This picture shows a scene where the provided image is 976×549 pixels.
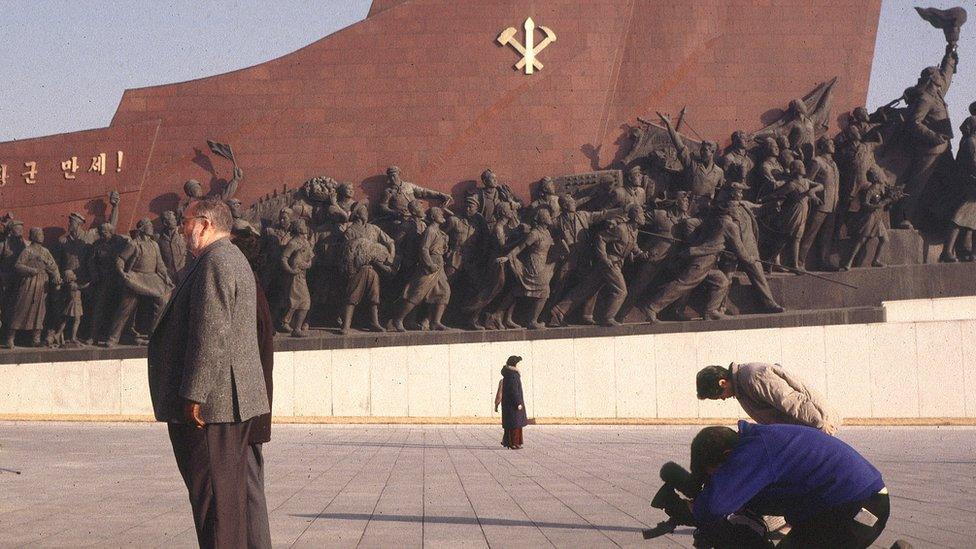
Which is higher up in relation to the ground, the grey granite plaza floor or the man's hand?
the man's hand

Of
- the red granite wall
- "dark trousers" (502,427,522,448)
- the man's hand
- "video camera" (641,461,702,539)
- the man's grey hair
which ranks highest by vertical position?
the red granite wall

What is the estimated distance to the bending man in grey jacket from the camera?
10.1 feet

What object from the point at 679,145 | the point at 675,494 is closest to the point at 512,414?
A: the point at 679,145

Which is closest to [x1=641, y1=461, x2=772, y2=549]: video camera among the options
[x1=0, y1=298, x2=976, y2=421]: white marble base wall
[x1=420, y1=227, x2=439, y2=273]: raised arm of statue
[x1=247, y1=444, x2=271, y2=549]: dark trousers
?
[x1=247, y1=444, x2=271, y2=549]: dark trousers

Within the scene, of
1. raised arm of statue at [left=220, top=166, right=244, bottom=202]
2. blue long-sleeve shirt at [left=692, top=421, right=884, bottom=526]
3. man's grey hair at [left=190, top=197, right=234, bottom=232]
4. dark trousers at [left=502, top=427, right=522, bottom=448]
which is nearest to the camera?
blue long-sleeve shirt at [left=692, top=421, right=884, bottom=526]

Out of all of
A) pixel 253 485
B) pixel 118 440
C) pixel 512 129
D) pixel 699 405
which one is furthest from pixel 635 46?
pixel 253 485

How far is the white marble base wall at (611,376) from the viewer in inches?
549

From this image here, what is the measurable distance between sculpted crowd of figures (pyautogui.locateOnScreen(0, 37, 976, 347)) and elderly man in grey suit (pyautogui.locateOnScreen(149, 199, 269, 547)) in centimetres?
1016

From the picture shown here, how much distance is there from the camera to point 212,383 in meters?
3.15

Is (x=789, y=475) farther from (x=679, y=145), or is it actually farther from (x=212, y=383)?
(x=679, y=145)

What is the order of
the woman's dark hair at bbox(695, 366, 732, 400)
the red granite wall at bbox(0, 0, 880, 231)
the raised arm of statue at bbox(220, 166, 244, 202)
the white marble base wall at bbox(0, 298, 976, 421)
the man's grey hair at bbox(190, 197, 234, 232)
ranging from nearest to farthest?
the woman's dark hair at bbox(695, 366, 732, 400), the man's grey hair at bbox(190, 197, 234, 232), the white marble base wall at bbox(0, 298, 976, 421), the raised arm of statue at bbox(220, 166, 244, 202), the red granite wall at bbox(0, 0, 880, 231)

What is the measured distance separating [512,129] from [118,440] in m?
6.55

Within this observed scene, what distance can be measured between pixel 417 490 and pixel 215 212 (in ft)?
10.6

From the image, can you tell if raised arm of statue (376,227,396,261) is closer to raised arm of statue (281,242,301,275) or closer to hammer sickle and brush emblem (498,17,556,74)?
raised arm of statue (281,242,301,275)
